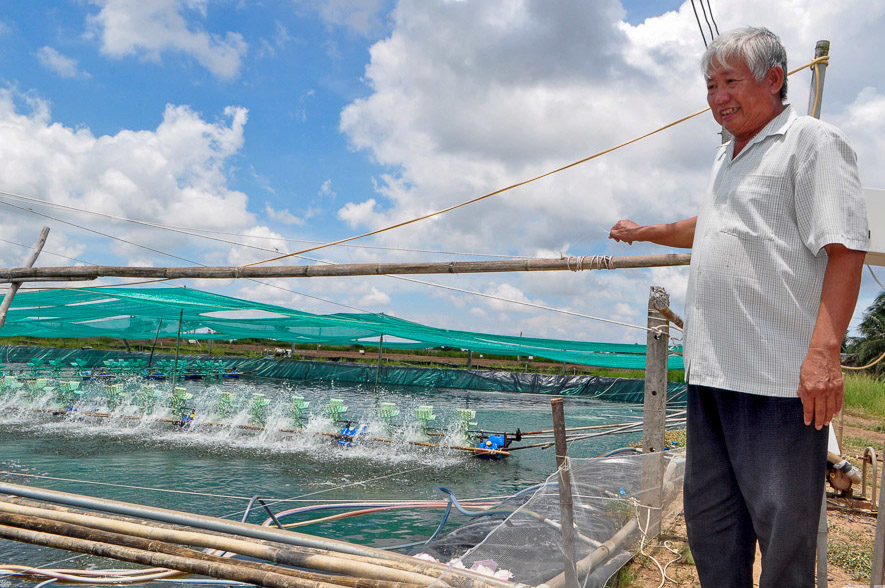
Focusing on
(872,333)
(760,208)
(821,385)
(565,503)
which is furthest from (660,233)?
(872,333)

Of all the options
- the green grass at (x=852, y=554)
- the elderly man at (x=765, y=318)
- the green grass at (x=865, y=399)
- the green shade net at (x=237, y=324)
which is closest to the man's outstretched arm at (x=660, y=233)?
the elderly man at (x=765, y=318)

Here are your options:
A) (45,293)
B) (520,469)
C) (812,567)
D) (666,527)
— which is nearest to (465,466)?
(520,469)

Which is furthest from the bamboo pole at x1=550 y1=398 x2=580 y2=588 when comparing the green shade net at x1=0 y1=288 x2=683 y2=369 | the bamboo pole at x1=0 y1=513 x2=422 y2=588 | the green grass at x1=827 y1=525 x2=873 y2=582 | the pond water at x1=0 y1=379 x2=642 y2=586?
the green shade net at x1=0 y1=288 x2=683 y2=369

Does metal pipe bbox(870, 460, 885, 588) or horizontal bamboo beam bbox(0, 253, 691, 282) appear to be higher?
horizontal bamboo beam bbox(0, 253, 691, 282)

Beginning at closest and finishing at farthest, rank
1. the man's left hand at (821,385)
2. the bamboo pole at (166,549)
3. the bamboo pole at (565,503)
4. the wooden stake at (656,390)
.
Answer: the man's left hand at (821,385) < the bamboo pole at (166,549) < the bamboo pole at (565,503) < the wooden stake at (656,390)

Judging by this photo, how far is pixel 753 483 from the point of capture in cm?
115

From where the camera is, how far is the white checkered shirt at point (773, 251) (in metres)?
1.12

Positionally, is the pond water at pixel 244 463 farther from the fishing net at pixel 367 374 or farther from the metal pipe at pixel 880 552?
the fishing net at pixel 367 374

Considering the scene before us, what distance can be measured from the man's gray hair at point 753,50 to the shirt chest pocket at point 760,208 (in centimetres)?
22

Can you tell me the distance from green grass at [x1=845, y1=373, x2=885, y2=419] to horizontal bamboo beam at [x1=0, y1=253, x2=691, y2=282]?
1219cm

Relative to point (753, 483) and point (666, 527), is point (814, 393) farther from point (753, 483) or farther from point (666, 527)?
point (666, 527)

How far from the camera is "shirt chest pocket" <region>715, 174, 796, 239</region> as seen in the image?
3.85ft

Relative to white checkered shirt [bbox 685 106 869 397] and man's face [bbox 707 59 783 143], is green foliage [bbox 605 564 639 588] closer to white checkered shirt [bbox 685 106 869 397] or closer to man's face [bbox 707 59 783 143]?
white checkered shirt [bbox 685 106 869 397]

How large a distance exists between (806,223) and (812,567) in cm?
65
